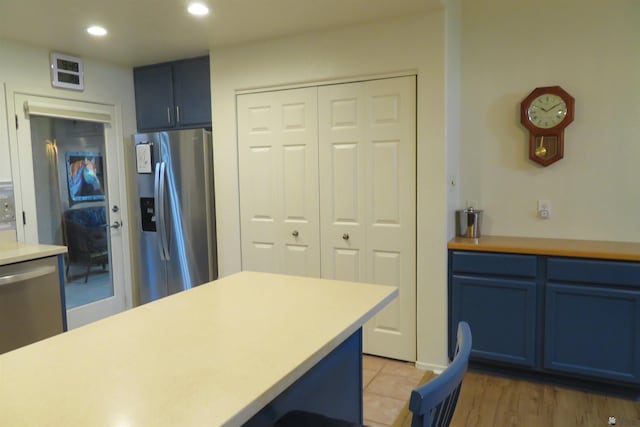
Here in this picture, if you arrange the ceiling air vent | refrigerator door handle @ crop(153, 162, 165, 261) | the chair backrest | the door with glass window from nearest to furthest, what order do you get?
the chair backrest, the door with glass window, the ceiling air vent, refrigerator door handle @ crop(153, 162, 165, 261)

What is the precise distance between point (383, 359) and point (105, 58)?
325 cm

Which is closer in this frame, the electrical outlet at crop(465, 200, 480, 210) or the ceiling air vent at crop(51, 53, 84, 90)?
the electrical outlet at crop(465, 200, 480, 210)

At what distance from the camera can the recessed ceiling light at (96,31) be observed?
9.79 ft

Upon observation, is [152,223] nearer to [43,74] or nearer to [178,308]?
[43,74]

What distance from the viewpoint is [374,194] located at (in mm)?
3080

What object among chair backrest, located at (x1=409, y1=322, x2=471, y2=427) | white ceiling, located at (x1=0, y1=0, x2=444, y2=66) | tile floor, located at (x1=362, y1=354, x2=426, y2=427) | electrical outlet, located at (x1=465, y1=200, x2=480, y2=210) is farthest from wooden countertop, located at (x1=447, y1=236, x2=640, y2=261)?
chair backrest, located at (x1=409, y1=322, x2=471, y2=427)

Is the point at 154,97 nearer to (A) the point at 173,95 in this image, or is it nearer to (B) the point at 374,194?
(A) the point at 173,95

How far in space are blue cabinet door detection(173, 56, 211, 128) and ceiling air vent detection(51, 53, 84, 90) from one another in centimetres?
73

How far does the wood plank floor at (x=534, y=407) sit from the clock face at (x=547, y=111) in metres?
→ 1.69

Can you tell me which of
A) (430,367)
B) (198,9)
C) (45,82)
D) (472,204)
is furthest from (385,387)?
(45,82)

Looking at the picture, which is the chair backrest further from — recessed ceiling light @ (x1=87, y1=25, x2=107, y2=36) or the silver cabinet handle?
recessed ceiling light @ (x1=87, y1=25, x2=107, y2=36)

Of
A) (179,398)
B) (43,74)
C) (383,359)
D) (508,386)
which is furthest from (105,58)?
(508,386)

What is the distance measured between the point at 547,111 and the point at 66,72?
11.7 ft

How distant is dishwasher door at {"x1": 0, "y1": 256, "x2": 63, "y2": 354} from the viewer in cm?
263
